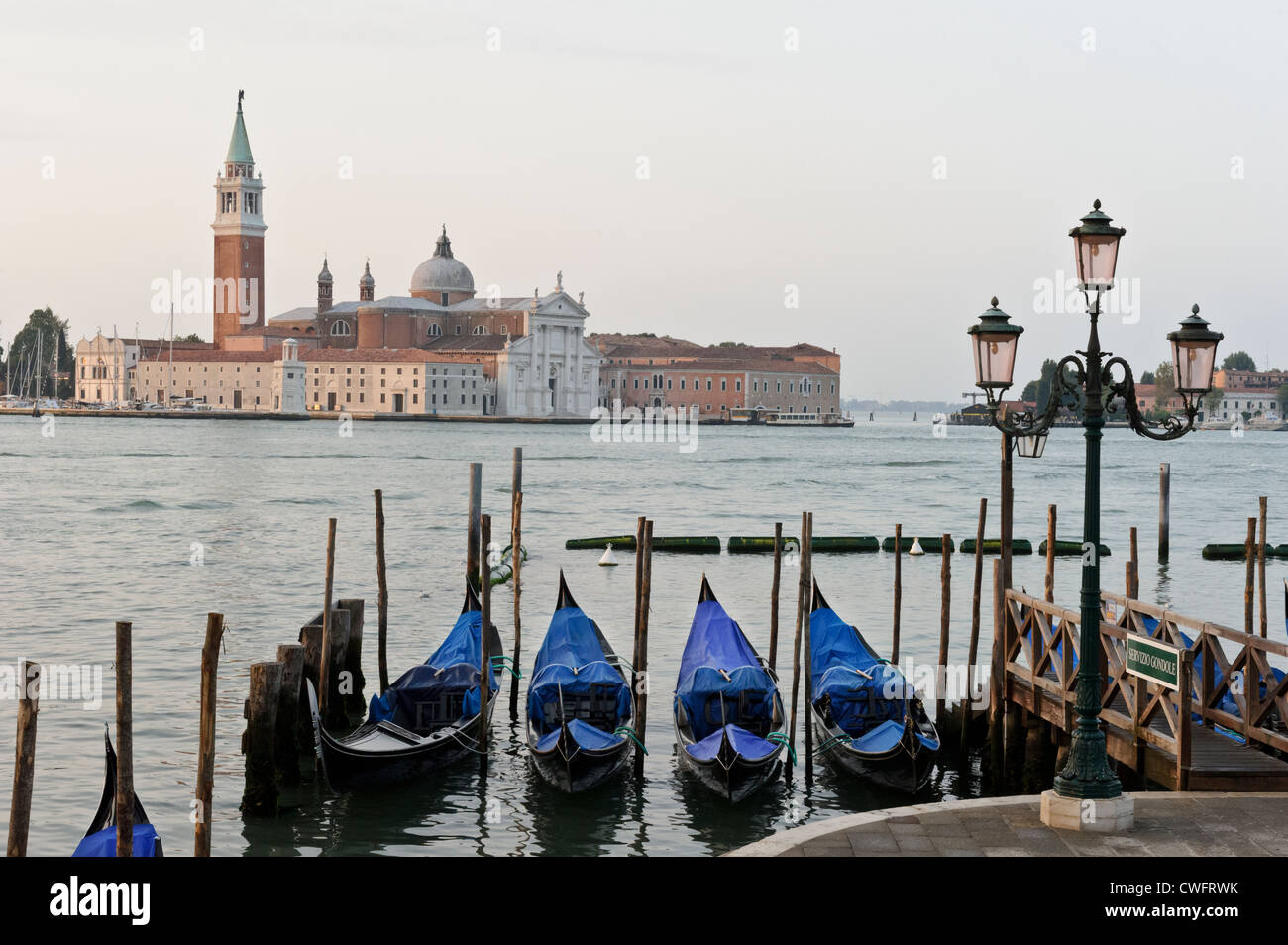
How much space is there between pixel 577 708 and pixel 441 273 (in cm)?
7984

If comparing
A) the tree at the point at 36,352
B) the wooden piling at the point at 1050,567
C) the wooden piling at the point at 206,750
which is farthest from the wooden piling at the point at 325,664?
the tree at the point at 36,352

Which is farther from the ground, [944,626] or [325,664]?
[944,626]

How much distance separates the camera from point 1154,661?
5949mm

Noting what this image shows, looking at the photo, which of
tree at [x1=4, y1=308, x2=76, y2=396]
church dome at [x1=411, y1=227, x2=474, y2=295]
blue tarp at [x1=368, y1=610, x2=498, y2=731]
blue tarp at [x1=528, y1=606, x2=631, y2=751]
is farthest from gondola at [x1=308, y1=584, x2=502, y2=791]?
tree at [x1=4, y1=308, x2=76, y2=396]

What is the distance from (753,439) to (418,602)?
2269 inches

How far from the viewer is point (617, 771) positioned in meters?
8.03

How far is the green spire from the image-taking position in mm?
83000

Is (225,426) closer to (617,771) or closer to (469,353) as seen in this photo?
(469,353)

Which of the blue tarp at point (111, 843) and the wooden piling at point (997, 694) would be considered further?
the wooden piling at point (997, 694)

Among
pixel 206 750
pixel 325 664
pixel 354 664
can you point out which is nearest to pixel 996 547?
pixel 354 664

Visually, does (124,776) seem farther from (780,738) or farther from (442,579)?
(442,579)

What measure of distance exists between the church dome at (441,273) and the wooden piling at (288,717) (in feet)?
262

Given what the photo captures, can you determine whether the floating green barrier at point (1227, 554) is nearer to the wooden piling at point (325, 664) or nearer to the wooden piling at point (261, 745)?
the wooden piling at point (325, 664)

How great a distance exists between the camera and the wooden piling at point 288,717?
777 cm
